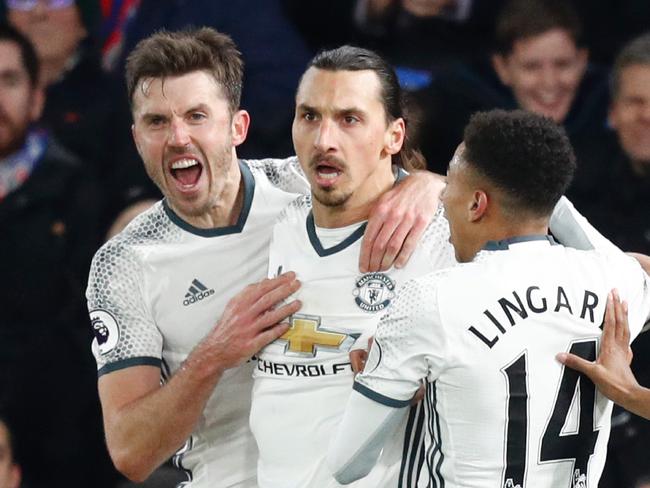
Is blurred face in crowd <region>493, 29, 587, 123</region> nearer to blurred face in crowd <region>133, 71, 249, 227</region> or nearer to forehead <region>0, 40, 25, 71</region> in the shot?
blurred face in crowd <region>133, 71, 249, 227</region>

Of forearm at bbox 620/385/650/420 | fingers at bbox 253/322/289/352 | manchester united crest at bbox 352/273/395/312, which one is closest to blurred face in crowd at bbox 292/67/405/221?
manchester united crest at bbox 352/273/395/312

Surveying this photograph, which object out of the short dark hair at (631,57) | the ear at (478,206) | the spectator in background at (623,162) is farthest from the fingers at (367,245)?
the short dark hair at (631,57)

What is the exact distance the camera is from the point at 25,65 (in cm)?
636

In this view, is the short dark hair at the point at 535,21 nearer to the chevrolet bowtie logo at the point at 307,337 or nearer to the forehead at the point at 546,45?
the forehead at the point at 546,45

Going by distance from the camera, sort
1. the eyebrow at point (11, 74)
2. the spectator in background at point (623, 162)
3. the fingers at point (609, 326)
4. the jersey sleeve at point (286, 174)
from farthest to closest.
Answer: the eyebrow at point (11, 74) → the spectator in background at point (623, 162) → the jersey sleeve at point (286, 174) → the fingers at point (609, 326)

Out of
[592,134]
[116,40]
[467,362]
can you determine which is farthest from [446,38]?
[467,362]

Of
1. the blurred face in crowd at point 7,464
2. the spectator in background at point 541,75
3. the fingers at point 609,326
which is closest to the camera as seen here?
the fingers at point 609,326

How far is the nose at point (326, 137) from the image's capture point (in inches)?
137

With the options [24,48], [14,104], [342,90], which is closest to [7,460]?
[14,104]

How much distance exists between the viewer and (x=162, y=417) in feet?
12.0

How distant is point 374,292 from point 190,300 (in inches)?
28.1

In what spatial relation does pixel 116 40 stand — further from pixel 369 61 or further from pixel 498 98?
pixel 369 61

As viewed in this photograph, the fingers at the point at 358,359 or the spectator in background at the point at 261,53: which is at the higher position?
the spectator in background at the point at 261,53

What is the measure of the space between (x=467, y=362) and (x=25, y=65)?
401cm
